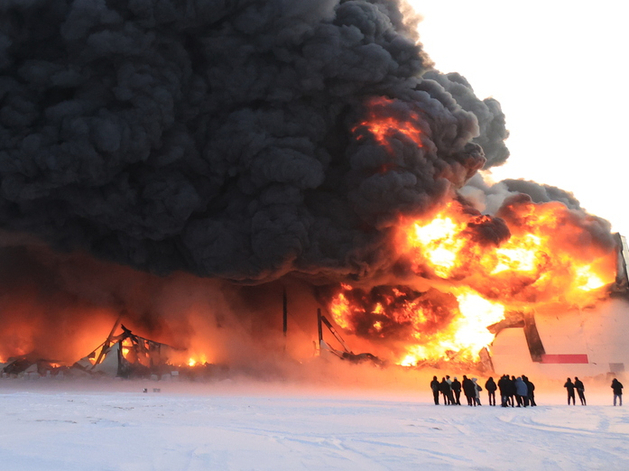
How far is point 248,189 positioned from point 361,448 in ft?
72.0

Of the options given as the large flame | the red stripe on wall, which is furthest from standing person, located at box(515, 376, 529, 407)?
the red stripe on wall

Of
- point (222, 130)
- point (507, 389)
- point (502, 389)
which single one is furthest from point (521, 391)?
point (222, 130)

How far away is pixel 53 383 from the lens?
1161 inches

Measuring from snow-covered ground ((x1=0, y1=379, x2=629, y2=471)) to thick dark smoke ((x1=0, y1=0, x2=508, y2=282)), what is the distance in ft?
43.2

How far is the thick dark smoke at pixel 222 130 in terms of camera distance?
1105 inches

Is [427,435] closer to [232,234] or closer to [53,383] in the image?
[232,234]

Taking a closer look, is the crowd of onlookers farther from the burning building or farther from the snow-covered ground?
the burning building

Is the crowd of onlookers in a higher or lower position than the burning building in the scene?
lower

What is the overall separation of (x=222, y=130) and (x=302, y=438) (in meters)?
21.9

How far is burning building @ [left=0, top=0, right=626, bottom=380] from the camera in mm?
28266

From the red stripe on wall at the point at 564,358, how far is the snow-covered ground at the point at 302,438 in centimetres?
1665

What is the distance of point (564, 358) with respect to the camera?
3372cm

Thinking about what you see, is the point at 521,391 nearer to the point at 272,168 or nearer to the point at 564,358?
the point at 272,168

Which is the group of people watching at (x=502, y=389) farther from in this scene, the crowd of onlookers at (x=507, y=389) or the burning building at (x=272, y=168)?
the burning building at (x=272, y=168)
